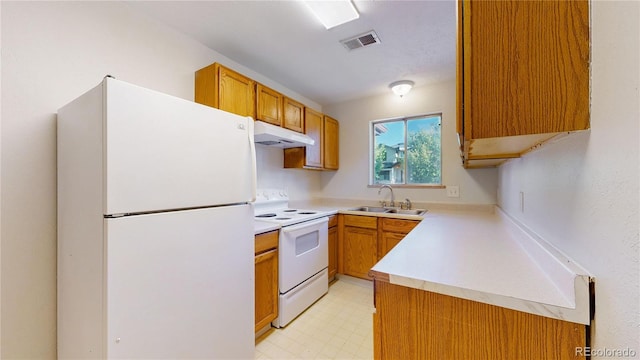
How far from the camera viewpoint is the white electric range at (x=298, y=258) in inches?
77.4

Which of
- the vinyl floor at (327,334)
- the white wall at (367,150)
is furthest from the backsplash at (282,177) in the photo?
the vinyl floor at (327,334)

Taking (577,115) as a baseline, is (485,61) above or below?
above

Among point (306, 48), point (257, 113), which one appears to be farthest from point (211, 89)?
point (306, 48)

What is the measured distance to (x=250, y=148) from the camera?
4.96ft

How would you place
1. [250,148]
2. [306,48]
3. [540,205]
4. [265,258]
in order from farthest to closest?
[306,48] < [265,258] < [250,148] < [540,205]

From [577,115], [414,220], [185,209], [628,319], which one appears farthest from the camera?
[414,220]

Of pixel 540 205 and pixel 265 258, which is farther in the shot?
pixel 265 258

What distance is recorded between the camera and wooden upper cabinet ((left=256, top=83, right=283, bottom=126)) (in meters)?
2.21

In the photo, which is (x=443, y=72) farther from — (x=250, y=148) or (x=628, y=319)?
(x=628, y=319)

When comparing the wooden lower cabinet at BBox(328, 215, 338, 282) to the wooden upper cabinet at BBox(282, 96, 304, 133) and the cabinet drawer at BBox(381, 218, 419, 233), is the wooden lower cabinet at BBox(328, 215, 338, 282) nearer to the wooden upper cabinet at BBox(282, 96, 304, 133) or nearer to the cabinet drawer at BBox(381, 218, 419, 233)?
the cabinet drawer at BBox(381, 218, 419, 233)

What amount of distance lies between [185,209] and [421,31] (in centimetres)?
208

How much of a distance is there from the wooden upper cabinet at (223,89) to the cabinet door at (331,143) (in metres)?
1.35

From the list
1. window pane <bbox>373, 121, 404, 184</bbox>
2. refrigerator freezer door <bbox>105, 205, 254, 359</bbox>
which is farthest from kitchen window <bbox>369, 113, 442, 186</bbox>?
refrigerator freezer door <bbox>105, 205, 254, 359</bbox>

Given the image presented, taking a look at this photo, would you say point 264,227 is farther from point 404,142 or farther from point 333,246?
point 404,142
